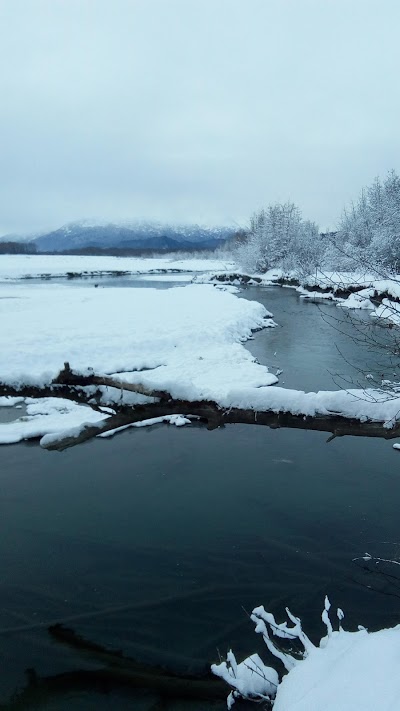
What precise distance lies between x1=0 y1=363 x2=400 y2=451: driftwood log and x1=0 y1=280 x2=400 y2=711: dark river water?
9.83ft

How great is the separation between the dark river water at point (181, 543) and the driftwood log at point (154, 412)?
300cm

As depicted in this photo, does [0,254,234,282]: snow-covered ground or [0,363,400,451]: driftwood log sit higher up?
[0,254,234,282]: snow-covered ground

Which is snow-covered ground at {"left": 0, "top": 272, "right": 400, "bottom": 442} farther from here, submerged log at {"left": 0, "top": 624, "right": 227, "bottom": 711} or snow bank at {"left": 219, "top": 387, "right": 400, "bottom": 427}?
submerged log at {"left": 0, "top": 624, "right": 227, "bottom": 711}

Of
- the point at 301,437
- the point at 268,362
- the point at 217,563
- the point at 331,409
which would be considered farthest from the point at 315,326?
the point at 331,409

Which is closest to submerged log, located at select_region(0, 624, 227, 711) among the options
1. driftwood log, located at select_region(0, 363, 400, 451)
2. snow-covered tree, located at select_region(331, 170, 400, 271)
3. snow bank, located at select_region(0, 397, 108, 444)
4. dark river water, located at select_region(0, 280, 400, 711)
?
dark river water, located at select_region(0, 280, 400, 711)

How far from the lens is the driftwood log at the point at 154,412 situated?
11.8 ft

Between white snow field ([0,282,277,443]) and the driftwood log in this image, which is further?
white snow field ([0,282,277,443])

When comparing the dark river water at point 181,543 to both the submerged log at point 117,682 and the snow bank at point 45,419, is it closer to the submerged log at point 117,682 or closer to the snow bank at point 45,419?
the submerged log at point 117,682

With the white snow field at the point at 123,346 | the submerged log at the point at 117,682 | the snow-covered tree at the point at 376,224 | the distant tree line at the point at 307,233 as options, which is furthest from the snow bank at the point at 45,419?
the distant tree line at the point at 307,233

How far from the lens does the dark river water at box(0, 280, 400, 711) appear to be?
16.5ft

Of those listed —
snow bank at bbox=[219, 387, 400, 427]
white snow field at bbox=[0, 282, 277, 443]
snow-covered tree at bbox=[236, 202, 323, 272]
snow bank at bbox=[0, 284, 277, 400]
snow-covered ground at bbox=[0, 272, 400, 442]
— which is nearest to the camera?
snow bank at bbox=[219, 387, 400, 427]

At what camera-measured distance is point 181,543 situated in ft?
21.8

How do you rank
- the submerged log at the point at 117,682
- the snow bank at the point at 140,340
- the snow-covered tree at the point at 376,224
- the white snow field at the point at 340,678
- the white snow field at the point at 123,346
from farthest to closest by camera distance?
the snow-covered tree at the point at 376,224
the snow bank at the point at 140,340
the white snow field at the point at 123,346
the submerged log at the point at 117,682
the white snow field at the point at 340,678

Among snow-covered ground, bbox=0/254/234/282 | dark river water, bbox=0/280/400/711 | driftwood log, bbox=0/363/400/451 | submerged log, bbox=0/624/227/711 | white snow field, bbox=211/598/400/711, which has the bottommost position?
submerged log, bbox=0/624/227/711
